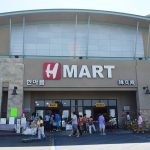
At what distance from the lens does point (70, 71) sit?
2442cm

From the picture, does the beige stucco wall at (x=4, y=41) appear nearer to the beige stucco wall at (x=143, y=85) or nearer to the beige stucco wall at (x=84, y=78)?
the beige stucco wall at (x=84, y=78)

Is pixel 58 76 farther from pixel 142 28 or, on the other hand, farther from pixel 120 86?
pixel 142 28

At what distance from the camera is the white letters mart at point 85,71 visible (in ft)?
80.0

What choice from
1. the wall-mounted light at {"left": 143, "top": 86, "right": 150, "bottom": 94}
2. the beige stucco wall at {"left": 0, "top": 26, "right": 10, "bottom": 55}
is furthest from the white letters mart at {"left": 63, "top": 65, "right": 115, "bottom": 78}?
the beige stucco wall at {"left": 0, "top": 26, "right": 10, "bottom": 55}

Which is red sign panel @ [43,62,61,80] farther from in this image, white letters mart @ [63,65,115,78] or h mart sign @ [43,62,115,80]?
white letters mart @ [63,65,115,78]

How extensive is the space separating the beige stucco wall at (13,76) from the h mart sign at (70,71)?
6.38 feet

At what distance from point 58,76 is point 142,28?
10534 millimetres

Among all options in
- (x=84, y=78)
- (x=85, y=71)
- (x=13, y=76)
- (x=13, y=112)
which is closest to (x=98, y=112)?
(x=84, y=78)

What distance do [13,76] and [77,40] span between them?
23.9 ft

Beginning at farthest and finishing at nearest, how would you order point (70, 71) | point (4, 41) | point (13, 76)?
point (4, 41) → point (70, 71) → point (13, 76)

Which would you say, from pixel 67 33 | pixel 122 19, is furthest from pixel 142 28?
pixel 67 33

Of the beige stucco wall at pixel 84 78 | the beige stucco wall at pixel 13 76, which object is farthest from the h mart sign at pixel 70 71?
the beige stucco wall at pixel 13 76

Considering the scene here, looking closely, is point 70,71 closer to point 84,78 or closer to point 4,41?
point 84,78

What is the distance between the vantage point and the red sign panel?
2423cm
